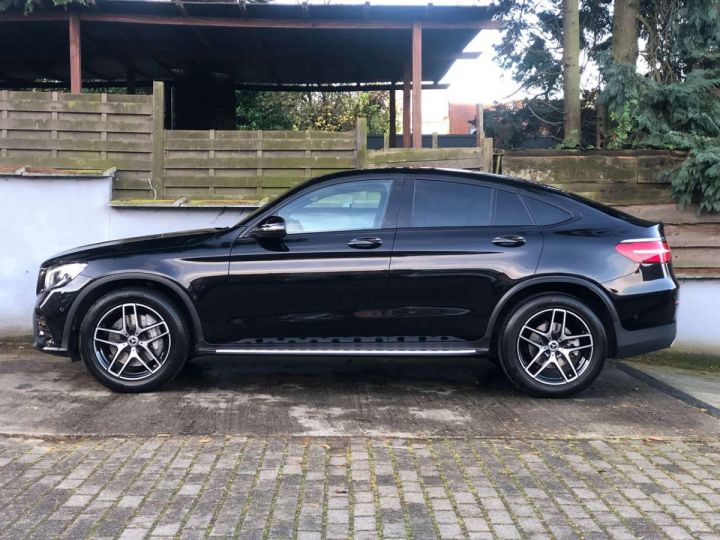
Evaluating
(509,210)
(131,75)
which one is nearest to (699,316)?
(509,210)

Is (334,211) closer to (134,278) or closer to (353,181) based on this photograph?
(353,181)

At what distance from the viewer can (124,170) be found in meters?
7.66

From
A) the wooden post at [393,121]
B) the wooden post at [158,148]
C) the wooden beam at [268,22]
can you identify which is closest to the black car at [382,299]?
the wooden post at [158,148]

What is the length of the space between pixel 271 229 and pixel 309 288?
0.51 m

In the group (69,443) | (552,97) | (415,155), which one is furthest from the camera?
(552,97)

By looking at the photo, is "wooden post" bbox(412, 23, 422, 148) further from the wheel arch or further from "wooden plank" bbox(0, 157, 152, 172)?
the wheel arch

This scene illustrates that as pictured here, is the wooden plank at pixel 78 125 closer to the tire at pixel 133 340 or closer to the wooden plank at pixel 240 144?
the wooden plank at pixel 240 144

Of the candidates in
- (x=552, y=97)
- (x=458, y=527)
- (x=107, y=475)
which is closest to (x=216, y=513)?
(x=107, y=475)

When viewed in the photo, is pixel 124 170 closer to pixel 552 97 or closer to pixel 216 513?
pixel 216 513

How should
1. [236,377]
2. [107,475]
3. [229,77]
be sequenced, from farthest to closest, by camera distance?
[229,77] < [236,377] < [107,475]

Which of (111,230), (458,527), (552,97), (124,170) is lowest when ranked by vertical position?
(458,527)

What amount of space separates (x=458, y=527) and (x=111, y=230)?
208 inches

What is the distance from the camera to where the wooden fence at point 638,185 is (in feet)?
24.0

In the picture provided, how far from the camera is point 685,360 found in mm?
7309
